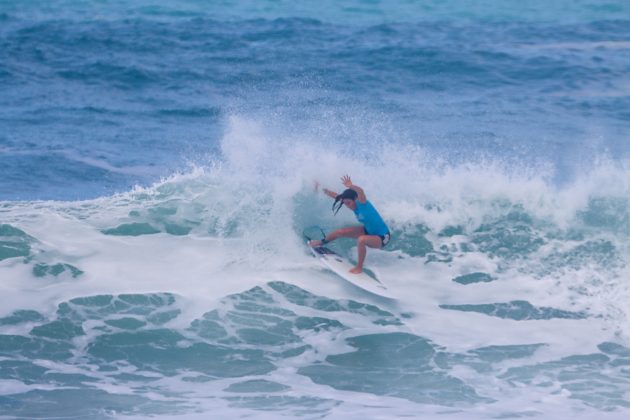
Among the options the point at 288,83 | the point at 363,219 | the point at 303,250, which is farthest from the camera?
the point at 288,83

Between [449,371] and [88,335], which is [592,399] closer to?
[449,371]

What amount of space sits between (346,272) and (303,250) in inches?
32.6

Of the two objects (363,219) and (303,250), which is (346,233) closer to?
(363,219)

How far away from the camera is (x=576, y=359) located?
26.6 ft

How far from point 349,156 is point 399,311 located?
3.75m

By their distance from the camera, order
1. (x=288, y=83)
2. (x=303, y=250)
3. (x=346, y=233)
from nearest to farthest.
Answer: (x=346, y=233) < (x=303, y=250) < (x=288, y=83)

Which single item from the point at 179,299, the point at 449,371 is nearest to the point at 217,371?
the point at 179,299

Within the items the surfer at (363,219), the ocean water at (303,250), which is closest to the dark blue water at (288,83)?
the ocean water at (303,250)

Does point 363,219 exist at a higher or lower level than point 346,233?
higher

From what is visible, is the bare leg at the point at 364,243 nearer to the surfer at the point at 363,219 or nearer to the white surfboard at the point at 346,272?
the surfer at the point at 363,219

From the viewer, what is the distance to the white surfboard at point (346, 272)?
906cm

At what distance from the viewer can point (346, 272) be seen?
9.22 metres

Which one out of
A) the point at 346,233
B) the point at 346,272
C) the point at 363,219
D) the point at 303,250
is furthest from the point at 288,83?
the point at 346,272

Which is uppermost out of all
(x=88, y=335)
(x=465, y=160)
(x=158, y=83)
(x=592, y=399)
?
(x=158, y=83)
